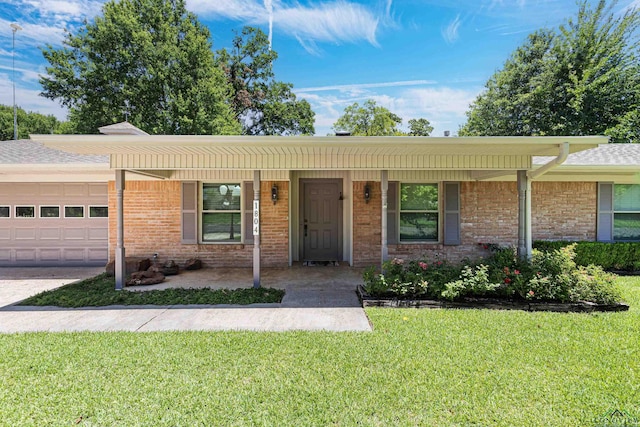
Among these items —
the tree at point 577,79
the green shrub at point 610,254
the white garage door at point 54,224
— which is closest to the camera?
the green shrub at point 610,254

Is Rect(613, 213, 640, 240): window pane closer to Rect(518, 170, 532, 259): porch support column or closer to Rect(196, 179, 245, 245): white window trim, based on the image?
Rect(518, 170, 532, 259): porch support column

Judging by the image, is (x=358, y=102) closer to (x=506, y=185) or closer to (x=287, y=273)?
(x=506, y=185)

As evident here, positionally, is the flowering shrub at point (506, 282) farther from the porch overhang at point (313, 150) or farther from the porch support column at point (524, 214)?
the porch overhang at point (313, 150)

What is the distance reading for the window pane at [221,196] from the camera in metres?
8.08

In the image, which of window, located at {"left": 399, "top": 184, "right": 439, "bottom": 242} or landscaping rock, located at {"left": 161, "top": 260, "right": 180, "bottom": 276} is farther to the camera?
window, located at {"left": 399, "top": 184, "right": 439, "bottom": 242}

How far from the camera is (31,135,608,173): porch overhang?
4.75 metres

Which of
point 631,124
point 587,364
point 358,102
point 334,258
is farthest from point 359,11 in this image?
point 358,102

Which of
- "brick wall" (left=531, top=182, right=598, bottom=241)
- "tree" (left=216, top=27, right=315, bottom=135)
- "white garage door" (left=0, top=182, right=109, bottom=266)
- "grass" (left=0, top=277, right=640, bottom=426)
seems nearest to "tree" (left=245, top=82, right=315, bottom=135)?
"tree" (left=216, top=27, right=315, bottom=135)

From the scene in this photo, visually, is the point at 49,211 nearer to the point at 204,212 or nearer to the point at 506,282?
the point at 204,212

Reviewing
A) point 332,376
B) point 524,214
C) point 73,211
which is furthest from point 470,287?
point 73,211

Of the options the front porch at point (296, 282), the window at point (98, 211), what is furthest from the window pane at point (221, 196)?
the window at point (98, 211)

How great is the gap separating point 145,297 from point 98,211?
416 centimetres

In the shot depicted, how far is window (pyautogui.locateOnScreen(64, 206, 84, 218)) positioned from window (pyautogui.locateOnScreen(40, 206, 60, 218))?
207mm

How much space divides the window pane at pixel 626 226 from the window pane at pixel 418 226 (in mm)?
4340
